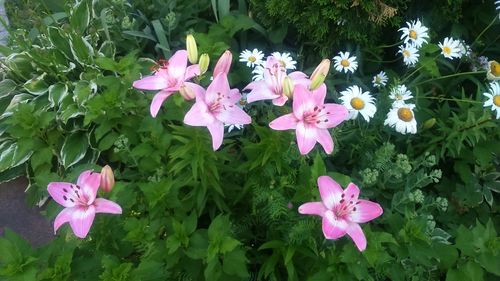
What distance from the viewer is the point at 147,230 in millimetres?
1392

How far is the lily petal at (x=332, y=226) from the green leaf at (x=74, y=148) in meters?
1.42

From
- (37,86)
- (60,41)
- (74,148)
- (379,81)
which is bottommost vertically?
(74,148)

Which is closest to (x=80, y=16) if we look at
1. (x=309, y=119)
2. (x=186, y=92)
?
(x=186, y=92)

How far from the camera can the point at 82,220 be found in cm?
118

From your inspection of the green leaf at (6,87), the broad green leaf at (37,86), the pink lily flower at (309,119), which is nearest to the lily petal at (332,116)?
the pink lily flower at (309,119)

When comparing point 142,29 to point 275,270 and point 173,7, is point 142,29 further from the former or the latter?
point 275,270

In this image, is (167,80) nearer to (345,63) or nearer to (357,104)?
(357,104)

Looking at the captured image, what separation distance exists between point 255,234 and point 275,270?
7.0 inches

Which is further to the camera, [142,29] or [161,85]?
[142,29]

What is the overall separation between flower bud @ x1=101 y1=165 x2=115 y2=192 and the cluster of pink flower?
37 mm

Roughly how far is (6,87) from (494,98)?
2.28 m

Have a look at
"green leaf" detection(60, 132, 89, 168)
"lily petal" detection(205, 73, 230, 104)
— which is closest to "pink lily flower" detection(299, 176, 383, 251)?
"lily petal" detection(205, 73, 230, 104)

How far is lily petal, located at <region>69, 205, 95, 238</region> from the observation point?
3.83 ft

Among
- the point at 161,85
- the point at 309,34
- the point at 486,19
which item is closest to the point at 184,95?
the point at 161,85
